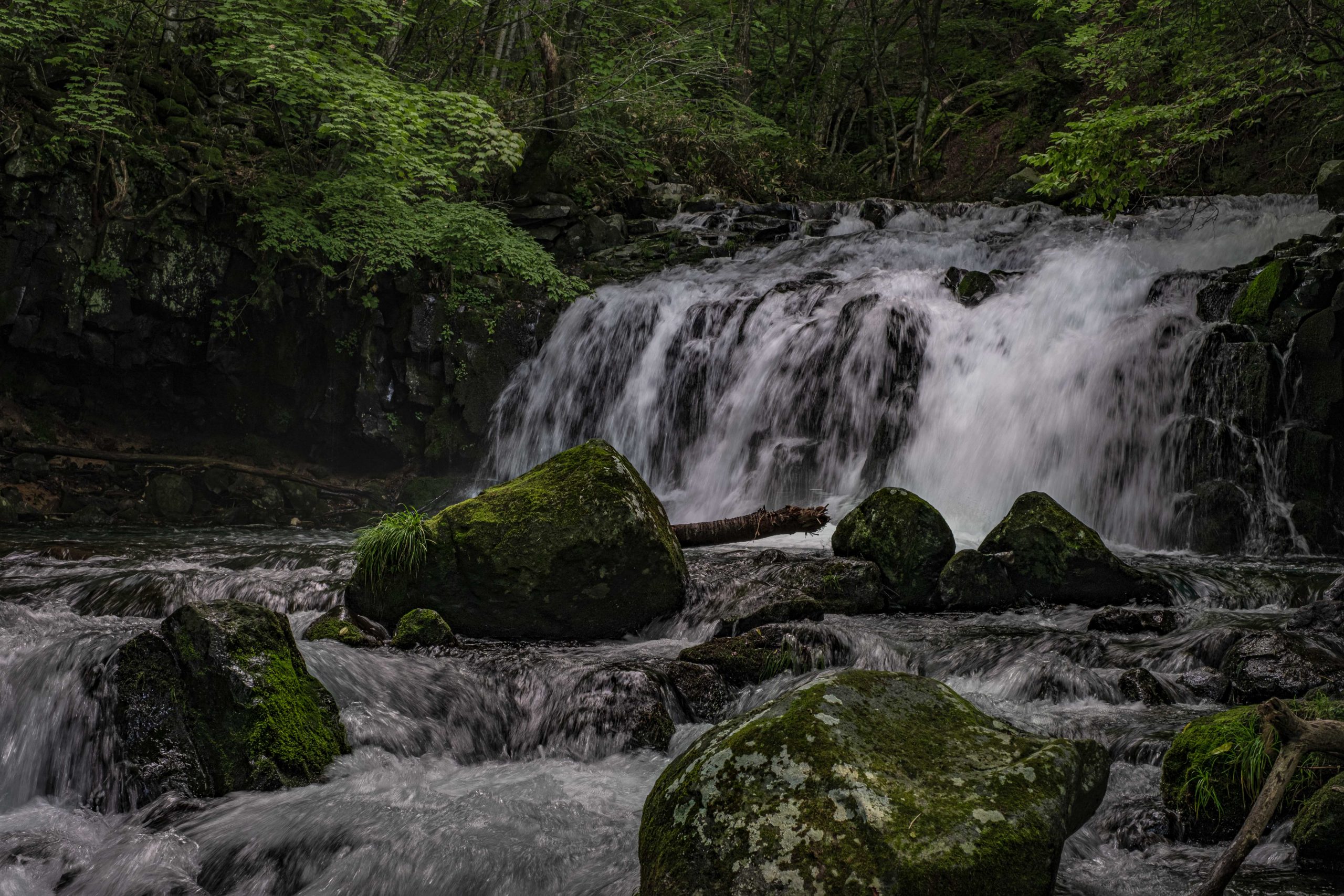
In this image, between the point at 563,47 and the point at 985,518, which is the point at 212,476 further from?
the point at 985,518

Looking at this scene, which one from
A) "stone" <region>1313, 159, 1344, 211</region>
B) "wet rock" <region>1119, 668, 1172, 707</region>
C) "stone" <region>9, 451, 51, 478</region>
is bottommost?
"stone" <region>9, 451, 51, 478</region>

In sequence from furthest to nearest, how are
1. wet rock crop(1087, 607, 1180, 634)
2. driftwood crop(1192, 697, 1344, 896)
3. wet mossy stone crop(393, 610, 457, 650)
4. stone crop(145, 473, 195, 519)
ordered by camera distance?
stone crop(145, 473, 195, 519) → wet mossy stone crop(393, 610, 457, 650) → wet rock crop(1087, 607, 1180, 634) → driftwood crop(1192, 697, 1344, 896)

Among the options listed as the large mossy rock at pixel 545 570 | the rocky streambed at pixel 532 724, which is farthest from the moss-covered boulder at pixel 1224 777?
the large mossy rock at pixel 545 570

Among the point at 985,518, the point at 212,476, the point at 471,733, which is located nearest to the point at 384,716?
the point at 471,733

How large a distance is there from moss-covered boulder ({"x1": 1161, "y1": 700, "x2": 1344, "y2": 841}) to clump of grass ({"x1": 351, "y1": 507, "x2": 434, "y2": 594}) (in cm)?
466

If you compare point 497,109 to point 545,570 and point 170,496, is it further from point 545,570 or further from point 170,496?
point 545,570

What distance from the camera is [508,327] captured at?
544 inches

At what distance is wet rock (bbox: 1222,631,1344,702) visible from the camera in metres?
4.46

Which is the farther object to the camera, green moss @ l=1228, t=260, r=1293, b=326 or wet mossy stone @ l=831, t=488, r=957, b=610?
green moss @ l=1228, t=260, r=1293, b=326

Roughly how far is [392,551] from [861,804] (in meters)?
4.43

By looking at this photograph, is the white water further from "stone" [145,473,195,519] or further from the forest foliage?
"stone" [145,473,195,519]

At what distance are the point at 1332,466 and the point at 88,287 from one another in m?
14.2

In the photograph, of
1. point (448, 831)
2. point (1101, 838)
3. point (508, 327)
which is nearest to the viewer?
point (1101, 838)

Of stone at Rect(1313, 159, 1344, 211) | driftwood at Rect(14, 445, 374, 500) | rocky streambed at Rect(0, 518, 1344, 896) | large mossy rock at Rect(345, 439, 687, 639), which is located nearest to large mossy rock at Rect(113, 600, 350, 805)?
rocky streambed at Rect(0, 518, 1344, 896)
